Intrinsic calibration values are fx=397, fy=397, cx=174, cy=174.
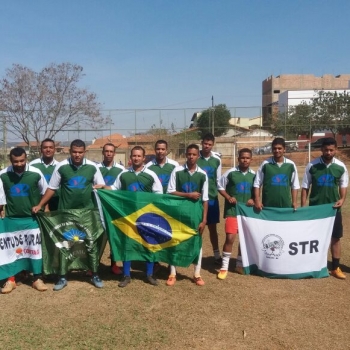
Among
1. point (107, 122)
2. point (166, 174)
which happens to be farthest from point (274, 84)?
point (166, 174)

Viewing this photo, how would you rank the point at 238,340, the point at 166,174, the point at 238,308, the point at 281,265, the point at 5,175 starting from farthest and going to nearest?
the point at 166,174
the point at 281,265
the point at 5,175
the point at 238,308
the point at 238,340

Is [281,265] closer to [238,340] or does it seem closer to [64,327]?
[238,340]

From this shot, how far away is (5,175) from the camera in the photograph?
527 cm

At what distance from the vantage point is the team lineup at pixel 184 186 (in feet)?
17.6

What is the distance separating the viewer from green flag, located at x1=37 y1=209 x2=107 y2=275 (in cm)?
550

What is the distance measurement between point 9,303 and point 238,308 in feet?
9.18

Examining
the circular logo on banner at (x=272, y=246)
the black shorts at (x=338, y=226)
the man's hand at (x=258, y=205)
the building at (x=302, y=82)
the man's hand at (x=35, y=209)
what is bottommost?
the circular logo on banner at (x=272, y=246)

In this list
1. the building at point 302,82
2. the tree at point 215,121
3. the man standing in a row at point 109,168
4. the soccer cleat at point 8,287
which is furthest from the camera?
the building at point 302,82

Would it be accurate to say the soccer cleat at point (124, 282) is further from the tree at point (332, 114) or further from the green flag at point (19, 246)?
→ the tree at point (332, 114)

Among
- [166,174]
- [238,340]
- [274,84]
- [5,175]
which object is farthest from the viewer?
[274,84]

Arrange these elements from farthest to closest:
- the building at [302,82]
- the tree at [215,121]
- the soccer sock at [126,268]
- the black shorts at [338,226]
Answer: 1. the building at [302,82]
2. the tree at [215,121]
3. the black shorts at [338,226]
4. the soccer sock at [126,268]

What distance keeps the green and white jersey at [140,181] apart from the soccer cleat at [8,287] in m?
1.99

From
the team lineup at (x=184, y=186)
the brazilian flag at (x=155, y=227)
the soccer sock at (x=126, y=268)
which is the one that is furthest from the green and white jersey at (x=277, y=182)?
the soccer sock at (x=126, y=268)

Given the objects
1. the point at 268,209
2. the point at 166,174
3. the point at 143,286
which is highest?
the point at 166,174
